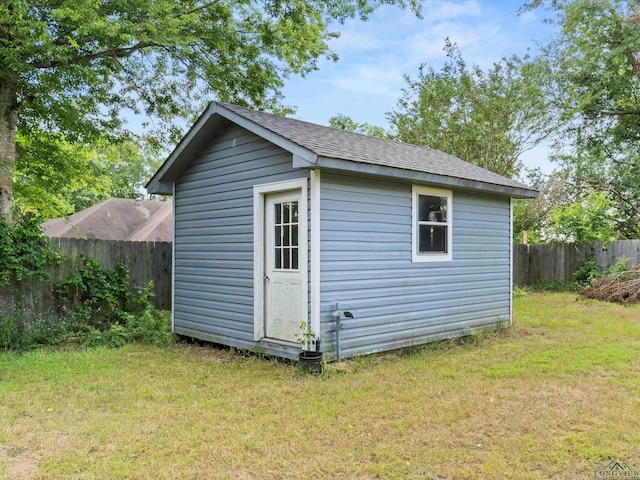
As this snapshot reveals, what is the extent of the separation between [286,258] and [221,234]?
1.24m

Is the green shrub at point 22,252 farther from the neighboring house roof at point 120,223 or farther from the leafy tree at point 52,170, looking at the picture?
the neighboring house roof at point 120,223

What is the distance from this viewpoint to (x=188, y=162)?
23.6 feet

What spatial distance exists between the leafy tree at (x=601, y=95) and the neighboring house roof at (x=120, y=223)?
622 inches

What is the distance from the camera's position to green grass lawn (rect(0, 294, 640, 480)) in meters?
3.05

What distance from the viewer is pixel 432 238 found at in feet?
22.2

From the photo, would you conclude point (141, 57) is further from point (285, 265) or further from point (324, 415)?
point (324, 415)

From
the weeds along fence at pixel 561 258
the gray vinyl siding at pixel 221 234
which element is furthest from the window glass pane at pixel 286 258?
the weeds along fence at pixel 561 258

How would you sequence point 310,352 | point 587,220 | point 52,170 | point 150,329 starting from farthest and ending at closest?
1. point 587,220
2. point 52,170
3. point 150,329
4. point 310,352

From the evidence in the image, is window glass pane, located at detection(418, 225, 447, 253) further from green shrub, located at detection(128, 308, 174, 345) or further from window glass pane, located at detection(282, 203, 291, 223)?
green shrub, located at detection(128, 308, 174, 345)

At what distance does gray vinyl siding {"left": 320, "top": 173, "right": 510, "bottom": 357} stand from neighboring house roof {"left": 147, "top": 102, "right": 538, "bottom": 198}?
293 millimetres

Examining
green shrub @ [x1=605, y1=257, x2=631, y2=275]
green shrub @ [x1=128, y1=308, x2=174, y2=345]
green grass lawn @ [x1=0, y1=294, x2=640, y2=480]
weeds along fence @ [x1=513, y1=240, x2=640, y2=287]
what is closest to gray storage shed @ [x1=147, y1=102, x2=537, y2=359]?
green shrub @ [x1=128, y1=308, x2=174, y2=345]

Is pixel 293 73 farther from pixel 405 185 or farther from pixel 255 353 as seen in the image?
pixel 255 353

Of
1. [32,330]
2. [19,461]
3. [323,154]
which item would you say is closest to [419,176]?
[323,154]

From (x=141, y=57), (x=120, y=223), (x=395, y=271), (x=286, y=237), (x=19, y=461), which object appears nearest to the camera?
(x=19, y=461)
